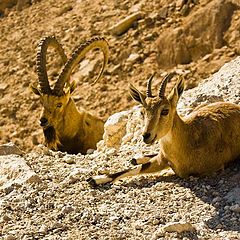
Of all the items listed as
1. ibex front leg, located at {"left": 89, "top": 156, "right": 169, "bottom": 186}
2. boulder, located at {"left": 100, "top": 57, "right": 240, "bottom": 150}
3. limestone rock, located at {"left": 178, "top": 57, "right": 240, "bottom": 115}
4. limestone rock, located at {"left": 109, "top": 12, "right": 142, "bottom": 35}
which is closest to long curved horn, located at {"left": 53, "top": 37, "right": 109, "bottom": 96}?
boulder, located at {"left": 100, "top": 57, "right": 240, "bottom": 150}

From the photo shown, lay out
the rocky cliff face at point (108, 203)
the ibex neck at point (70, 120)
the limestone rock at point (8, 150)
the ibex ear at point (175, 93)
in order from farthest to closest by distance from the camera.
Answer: the ibex neck at point (70, 120), the limestone rock at point (8, 150), the ibex ear at point (175, 93), the rocky cliff face at point (108, 203)

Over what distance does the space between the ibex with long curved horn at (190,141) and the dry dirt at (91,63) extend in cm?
797

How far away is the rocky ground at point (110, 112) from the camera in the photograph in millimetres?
6527

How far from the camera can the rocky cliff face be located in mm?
6316

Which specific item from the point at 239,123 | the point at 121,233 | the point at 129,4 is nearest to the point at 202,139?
the point at 239,123

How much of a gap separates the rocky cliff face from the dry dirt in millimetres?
7469

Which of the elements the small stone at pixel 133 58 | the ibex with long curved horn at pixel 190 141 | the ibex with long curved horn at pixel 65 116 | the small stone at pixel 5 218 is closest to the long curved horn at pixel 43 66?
the ibex with long curved horn at pixel 65 116

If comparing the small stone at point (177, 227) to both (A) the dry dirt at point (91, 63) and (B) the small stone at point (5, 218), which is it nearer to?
(B) the small stone at point (5, 218)

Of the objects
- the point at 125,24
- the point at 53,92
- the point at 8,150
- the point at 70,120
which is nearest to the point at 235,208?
the point at 8,150

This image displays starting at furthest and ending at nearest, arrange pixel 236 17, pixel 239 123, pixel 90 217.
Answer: pixel 236 17 < pixel 239 123 < pixel 90 217

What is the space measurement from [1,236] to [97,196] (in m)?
1.23

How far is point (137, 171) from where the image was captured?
7.61m

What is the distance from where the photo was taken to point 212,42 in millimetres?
16328

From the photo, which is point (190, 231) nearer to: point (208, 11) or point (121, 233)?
point (121, 233)
